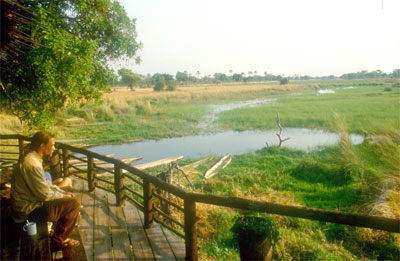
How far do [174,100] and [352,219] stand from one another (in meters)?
42.4

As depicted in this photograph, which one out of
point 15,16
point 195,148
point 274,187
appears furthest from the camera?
point 195,148

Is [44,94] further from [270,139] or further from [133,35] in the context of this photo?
[270,139]

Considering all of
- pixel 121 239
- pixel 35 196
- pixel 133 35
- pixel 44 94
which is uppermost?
pixel 133 35

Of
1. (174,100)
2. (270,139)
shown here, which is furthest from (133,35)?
(174,100)

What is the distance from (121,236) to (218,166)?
9.46m

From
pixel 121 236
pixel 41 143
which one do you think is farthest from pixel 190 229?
pixel 41 143

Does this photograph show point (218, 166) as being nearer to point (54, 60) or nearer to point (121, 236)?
point (54, 60)

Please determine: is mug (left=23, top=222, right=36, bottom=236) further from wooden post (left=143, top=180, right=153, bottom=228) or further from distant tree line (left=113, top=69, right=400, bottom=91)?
distant tree line (left=113, top=69, right=400, bottom=91)

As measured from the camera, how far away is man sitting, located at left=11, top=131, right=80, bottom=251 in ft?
11.1

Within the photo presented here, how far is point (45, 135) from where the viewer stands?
11.8 feet

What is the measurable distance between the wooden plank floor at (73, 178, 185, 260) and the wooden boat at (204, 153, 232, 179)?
6.89 metres

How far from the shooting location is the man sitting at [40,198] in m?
3.40

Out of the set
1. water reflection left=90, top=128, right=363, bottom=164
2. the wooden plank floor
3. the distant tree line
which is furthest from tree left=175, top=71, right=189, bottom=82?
the wooden plank floor

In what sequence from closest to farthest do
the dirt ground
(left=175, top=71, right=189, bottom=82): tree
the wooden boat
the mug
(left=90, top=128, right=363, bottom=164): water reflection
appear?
1. the mug
2. the wooden boat
3. (left=90, top=128, right=363, bottom=164): water reflection
4. the dirt ground
5. (left=175, top=71, right=189, bottom=82): tree
